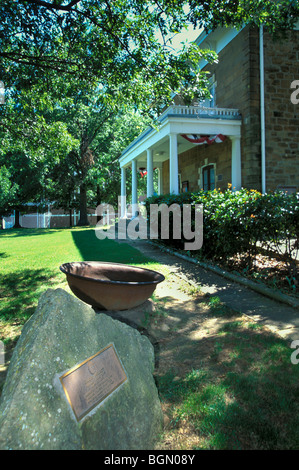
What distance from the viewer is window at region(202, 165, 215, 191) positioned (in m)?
15.2

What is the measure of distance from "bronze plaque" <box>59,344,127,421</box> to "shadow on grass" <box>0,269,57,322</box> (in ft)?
8.02

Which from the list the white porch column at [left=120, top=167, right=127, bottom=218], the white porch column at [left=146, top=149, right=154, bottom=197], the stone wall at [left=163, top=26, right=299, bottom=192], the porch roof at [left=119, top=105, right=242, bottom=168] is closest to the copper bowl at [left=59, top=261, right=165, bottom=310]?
the stone wall at [left=163, top=26, right=299, bottom=192]

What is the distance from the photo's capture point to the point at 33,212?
110 ft

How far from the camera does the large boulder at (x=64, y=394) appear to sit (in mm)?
1707

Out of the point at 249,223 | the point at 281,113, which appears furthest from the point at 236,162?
the point at 249,223

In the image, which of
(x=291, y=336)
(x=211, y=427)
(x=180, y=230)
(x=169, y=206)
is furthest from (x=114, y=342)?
(x=169, y=206)

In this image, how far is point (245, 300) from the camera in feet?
16.2

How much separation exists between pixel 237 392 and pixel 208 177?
13.9 metres

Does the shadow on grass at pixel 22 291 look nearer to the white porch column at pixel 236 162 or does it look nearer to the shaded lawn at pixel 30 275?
the shaded lawn at pixel 30 275

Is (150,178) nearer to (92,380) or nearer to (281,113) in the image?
(281,113)

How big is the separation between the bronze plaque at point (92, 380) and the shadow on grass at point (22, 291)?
2444 mm

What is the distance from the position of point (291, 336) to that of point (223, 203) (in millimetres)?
3829

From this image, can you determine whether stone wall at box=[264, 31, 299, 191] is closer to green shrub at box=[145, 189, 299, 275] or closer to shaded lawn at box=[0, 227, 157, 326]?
green shrub at box=[145, 189, 299, 275]

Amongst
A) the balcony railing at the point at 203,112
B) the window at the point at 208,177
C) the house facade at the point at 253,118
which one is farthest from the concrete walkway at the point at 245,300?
the window at the point at 208,177
